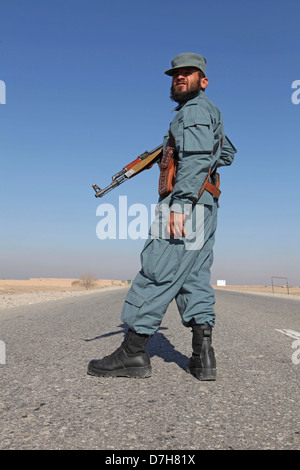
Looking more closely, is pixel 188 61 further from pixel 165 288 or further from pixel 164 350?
pixel 164 350

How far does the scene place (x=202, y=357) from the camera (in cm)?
252

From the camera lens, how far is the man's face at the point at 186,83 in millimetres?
2895

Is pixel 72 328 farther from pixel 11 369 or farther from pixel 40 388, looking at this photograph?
pixel 40 388

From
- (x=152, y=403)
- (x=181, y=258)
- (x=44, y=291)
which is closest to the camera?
(x=152, y=403)

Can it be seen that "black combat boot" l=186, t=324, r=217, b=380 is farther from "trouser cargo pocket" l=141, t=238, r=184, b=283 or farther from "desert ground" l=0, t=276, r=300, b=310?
"desert ground" l=0, t=276, r=300, b=310

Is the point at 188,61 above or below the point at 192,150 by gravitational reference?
above

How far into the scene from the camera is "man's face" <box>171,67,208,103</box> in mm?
2895

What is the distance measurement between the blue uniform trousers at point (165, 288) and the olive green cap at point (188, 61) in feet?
4.23

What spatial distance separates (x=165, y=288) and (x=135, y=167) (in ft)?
5.21

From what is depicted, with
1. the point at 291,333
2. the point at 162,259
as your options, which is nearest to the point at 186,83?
the point at 162,259

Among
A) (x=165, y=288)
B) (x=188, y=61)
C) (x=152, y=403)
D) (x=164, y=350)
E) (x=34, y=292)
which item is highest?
(x=188, y=61)

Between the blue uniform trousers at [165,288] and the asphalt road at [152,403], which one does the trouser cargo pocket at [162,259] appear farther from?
the asphalt road at [152,403]
